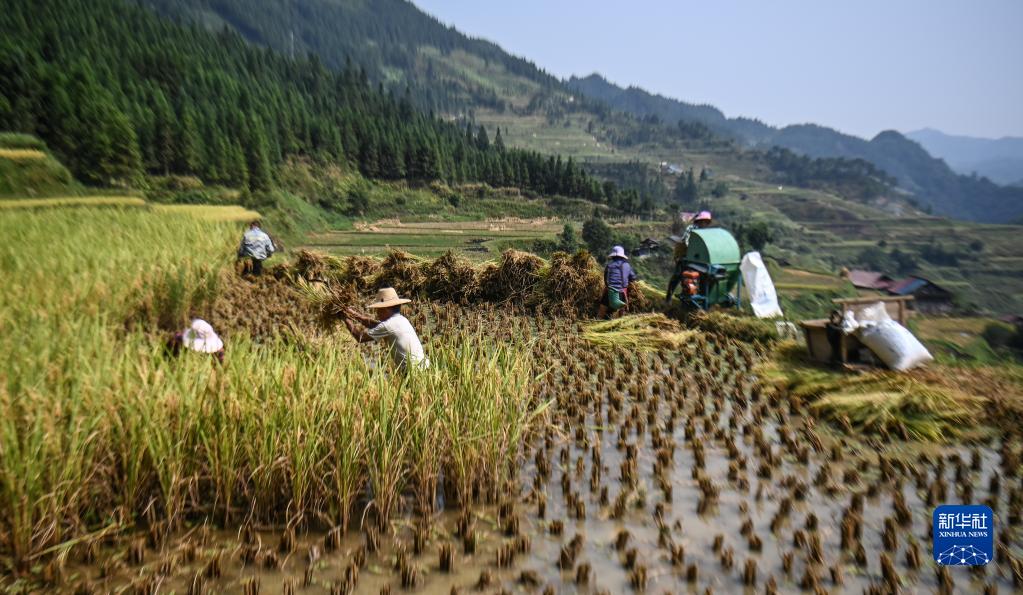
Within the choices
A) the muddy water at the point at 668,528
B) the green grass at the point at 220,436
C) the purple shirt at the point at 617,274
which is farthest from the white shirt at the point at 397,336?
Answer: the purple shirt at the point at 617,274

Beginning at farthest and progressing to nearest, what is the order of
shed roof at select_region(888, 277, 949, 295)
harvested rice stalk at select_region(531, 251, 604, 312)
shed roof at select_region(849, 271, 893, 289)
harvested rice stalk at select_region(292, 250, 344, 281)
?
shed roof at select_region(849, 271, 893, 289), shed roof at select_region(888, 277, 949, 295), harvested rice stalk at select_region(292, 250, 344, 281), harvested rice stalk at select_region(531, 251, 604, 312)

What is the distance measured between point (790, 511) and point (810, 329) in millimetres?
3001

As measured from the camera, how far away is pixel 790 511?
3348 mm

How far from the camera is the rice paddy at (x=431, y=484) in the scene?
2.74 metres

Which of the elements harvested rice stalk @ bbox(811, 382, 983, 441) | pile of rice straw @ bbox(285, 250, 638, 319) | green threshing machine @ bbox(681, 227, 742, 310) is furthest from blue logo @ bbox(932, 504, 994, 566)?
pile of rice straw @ bbox(285, 250, 638, 319)

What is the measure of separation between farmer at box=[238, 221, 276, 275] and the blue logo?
10.2 metres

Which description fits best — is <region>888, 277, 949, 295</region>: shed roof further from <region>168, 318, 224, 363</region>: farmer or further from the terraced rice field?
<region>168, 318, 224, 363</region>: farmer

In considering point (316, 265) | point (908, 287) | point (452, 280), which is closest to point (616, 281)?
point (452, 280)

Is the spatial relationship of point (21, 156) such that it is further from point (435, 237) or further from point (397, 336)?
point (397, 336)

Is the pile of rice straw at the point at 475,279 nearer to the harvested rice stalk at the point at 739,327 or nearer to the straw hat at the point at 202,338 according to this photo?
the harvested rice stalk at the point at 739,327

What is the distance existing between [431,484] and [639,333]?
4423mm

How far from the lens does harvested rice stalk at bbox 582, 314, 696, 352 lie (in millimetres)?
6883

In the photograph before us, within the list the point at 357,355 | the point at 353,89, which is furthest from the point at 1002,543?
the point at 353,89

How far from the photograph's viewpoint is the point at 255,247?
10352 mm
